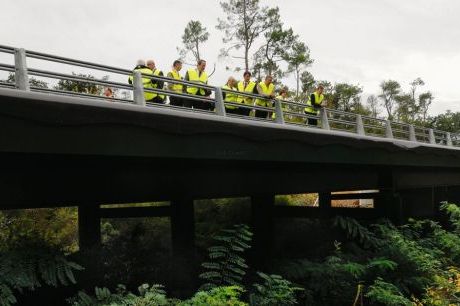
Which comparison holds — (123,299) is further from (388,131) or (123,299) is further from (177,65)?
(388,131)

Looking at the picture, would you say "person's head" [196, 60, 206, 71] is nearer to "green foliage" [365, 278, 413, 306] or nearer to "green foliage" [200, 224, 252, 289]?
"green foliage" [200, 224, 252, 289]

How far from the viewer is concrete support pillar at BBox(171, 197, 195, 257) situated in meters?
9.66

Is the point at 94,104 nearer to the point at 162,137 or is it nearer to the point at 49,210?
the point at 162,137

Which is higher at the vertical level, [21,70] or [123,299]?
[21,70]

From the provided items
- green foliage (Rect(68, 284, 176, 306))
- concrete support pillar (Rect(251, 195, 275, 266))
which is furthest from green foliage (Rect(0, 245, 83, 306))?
concrete support pillar (Rect(251, 195, 275, 266))

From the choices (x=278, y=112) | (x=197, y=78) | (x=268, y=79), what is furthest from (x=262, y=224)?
(x=197, y=78)

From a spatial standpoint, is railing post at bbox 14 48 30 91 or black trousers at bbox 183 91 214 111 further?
black trousers at bbox 183 91 214 111

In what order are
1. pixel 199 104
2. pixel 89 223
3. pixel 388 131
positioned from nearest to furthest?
pixel 199 104 < pixel 89 223 < pixel 388 131

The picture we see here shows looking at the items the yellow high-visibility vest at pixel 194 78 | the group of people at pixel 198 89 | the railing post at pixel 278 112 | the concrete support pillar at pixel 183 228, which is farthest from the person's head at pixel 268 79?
the concrete support pillar at pixel 183 228

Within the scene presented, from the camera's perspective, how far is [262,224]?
1373 centimetres

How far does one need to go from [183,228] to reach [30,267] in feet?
15.6

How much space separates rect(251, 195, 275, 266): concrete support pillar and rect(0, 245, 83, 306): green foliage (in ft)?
27.5

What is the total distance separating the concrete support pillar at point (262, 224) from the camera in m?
13.3

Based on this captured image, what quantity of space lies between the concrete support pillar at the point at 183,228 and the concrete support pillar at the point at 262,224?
3824 millimetres
